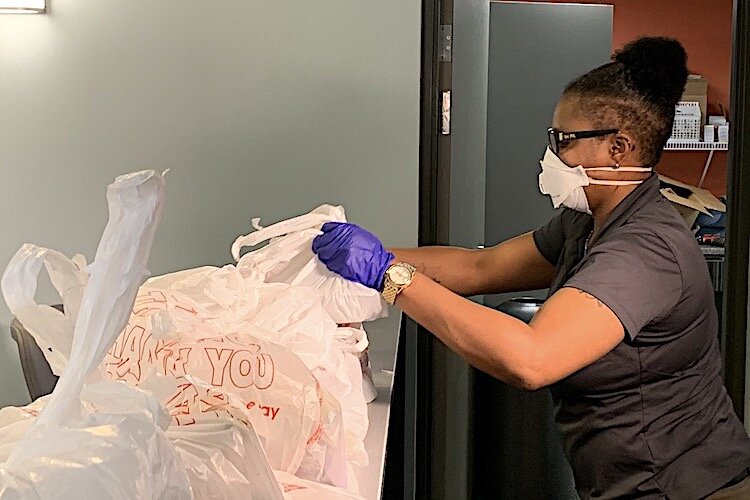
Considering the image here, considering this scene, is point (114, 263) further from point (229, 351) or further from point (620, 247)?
point (620, 247)

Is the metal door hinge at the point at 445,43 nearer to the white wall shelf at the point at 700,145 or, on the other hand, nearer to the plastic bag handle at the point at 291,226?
the plastic bag handle at the point at 291,226

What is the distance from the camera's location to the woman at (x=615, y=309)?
5.19 feet

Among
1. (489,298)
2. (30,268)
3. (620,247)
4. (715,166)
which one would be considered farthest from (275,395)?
(715,166)

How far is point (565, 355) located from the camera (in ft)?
5.09

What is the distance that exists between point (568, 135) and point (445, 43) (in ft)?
1.44

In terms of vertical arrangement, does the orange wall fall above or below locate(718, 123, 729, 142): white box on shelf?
above

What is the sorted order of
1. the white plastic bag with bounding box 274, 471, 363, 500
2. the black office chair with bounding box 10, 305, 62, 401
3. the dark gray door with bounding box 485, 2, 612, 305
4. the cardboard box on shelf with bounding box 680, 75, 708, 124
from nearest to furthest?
1. the white plastic bag with bounding box 274, 471, 363, 500
2. the black office chair with bounding box 10, 305, 62, 401
3. the dark gray door with bounding box 485, 2, 612, 305
4. the cardboard box on shelf with bounding box 680, 75, 708, 124

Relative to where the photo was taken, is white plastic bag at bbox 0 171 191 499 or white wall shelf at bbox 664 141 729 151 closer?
white plastic bag at bbox 0 171 191 499

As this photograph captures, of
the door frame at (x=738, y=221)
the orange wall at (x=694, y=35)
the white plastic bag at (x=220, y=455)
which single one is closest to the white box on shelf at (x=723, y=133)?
the orange wall at (x=694, y=35)

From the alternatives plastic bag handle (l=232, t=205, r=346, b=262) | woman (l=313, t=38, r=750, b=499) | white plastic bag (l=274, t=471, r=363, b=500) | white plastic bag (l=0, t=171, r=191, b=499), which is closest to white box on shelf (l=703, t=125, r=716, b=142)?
woman (l=313, t=38, r=750, b=499)

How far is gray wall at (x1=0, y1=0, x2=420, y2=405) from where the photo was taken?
2188 millimetres

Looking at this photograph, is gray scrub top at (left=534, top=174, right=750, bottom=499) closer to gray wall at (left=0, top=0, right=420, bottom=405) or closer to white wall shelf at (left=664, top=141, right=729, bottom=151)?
gray wall at (left=0, top=0, right=420, bottom=405)

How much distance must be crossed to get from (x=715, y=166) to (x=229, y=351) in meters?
5.17

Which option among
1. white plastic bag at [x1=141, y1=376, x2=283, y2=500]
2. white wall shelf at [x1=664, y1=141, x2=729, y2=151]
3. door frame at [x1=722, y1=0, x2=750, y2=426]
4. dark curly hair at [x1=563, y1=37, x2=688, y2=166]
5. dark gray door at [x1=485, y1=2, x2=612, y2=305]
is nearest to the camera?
white plastic bag at [x1=141, y1=376, x2=283, y2=500]
